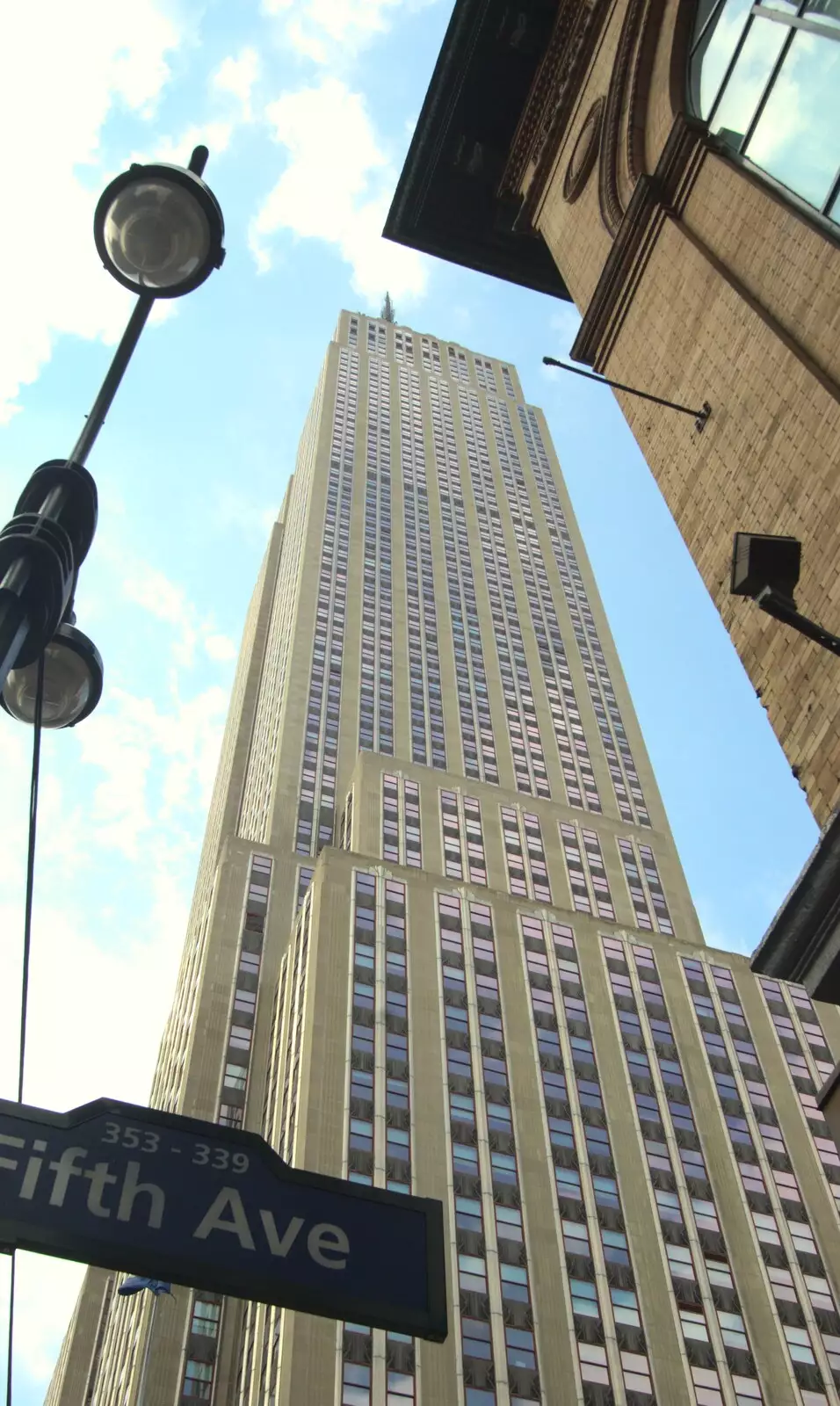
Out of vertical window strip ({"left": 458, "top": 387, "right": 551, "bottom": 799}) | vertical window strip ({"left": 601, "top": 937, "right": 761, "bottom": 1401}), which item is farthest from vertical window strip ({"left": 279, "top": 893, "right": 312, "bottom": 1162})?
vertical window strip ({"left": 458, "top": 387, "right": 551, "bottom": 799})

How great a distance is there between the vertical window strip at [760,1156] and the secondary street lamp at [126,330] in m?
59.4

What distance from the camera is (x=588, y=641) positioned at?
125812 mm

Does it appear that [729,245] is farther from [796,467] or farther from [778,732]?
[778,732]

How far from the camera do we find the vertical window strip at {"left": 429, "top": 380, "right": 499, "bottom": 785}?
106000 mm

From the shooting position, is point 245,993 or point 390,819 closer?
point 245,993

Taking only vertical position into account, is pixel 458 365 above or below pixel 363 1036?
above

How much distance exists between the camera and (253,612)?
14288cm

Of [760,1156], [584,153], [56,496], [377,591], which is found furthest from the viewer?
[377,591]

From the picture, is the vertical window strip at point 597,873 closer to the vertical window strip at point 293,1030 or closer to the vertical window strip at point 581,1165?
Answer: the vertical window strip at point 581,1165

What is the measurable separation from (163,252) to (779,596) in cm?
464

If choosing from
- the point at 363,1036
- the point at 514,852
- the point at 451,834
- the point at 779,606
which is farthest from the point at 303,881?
the point at 779,606

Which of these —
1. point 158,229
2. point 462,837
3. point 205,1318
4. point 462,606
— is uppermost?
point 158,229

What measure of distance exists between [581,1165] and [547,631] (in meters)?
70.3

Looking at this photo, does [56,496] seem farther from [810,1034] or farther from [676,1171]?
[810,1034]
